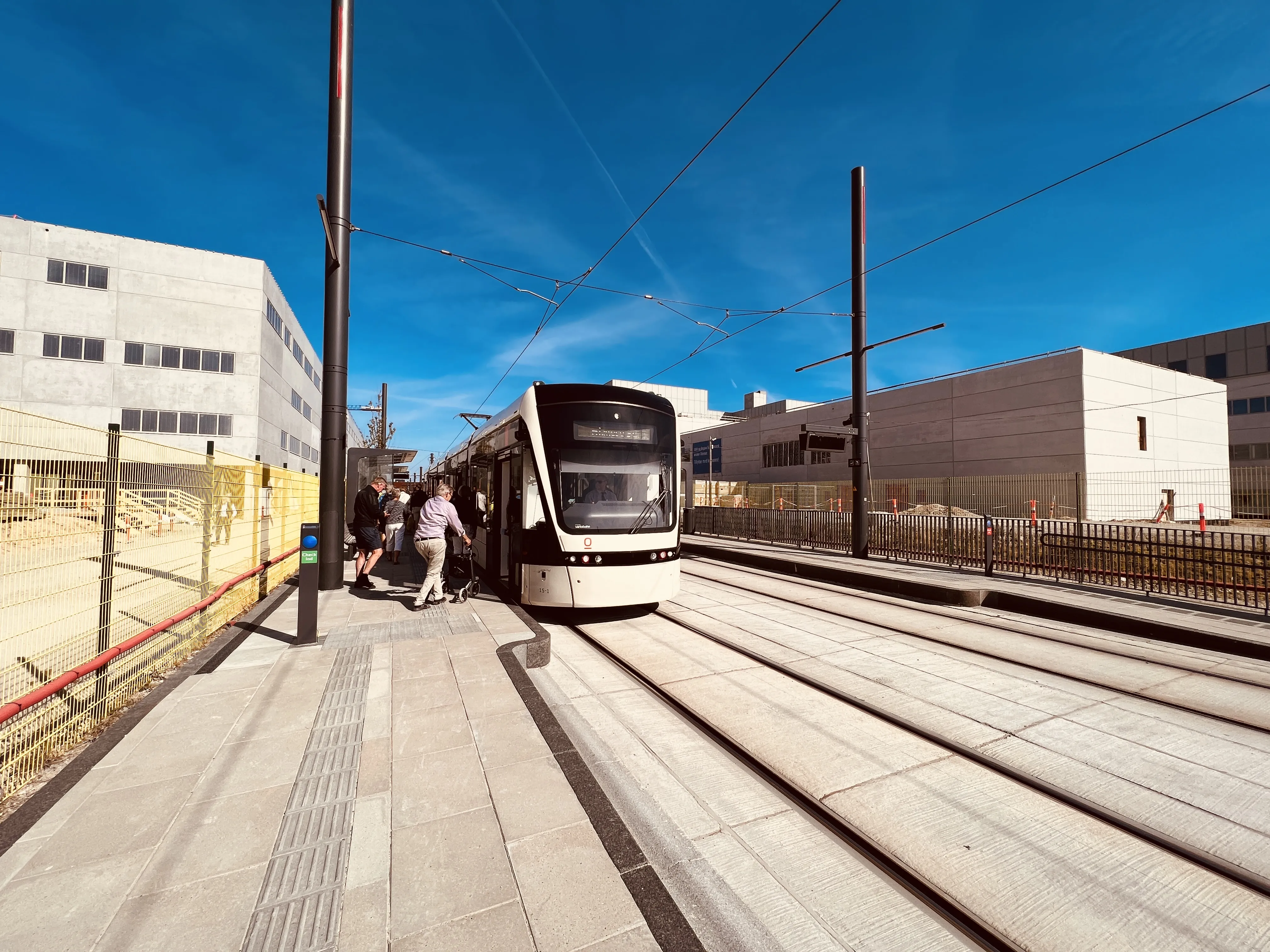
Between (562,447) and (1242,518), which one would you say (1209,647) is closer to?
(562,447)

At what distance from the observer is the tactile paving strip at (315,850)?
195cm

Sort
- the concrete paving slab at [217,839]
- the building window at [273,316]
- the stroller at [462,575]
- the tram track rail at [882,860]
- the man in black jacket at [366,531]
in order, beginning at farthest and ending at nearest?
the building window at [273,316] < the man in black jacket at [366,531] < the stroller at [462,575] < the concrete paving slab at [217,839] < the tram track rail at [882,860]

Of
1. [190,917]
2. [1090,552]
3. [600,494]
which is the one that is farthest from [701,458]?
[190,917]

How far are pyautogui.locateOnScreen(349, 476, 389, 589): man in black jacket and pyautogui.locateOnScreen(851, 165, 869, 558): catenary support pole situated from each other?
10210 millimetres

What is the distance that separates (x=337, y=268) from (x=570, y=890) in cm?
909

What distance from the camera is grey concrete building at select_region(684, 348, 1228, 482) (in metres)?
25.9

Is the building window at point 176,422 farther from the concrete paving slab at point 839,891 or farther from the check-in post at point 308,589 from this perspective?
the concrete paving slab at point 839,891

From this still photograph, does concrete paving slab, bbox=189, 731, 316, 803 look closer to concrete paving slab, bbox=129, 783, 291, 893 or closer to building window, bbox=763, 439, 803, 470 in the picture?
concrete paving slab, bbox=129, 783, 291, 893

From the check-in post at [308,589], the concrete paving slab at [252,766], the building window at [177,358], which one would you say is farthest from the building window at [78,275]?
the concrete paving slab at [252,766]

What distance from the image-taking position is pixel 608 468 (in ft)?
23.3

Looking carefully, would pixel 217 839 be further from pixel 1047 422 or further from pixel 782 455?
pixel 782 455

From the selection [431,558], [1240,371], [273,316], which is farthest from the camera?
[1240,371]

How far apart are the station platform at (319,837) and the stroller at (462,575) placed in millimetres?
3652

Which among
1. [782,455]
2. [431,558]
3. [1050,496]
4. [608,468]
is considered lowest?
[431,558]
